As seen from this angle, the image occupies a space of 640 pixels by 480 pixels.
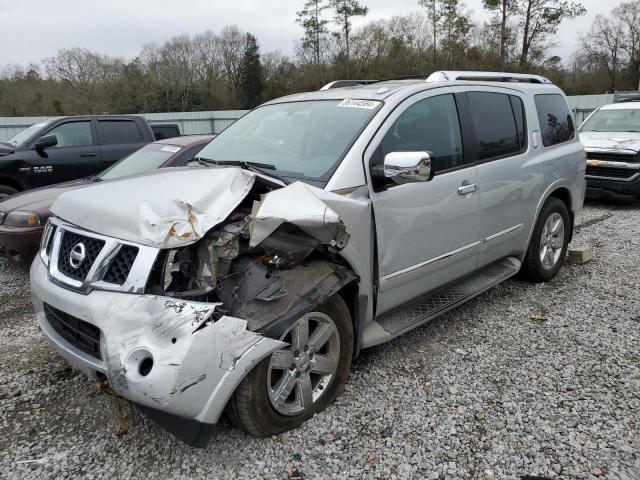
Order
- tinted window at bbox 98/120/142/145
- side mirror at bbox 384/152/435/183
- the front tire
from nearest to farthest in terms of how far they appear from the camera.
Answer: the front tire, side mirror at bbox 384/152/435/183, tinted window at bbox 98/120/142/145

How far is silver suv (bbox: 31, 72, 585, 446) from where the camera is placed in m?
2.18

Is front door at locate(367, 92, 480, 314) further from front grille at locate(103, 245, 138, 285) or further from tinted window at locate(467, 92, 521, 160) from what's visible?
front grille at locate(103, 245, 138, 285)

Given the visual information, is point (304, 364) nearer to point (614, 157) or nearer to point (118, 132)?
point (118, 132)

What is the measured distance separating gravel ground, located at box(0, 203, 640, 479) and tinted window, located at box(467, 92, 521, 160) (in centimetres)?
142

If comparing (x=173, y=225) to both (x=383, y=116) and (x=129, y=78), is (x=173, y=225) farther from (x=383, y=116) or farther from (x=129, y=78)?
(x=129, y=78)

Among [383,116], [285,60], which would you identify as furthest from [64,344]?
[285,60]

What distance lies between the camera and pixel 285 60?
144 ft

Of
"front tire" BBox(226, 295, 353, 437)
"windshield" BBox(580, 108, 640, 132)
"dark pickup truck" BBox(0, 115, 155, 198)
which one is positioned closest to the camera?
"front tire" BBox(226, 295, 353, 437)

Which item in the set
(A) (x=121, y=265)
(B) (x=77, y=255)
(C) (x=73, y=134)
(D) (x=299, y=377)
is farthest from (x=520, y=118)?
(C) (x=73, y=134)

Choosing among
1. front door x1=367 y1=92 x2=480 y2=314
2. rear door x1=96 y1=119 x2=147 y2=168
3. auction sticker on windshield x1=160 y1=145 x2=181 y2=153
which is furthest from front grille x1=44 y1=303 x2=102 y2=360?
rear door x1=96 y1=119 x2=147 y2=168

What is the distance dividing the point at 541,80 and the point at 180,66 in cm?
4676

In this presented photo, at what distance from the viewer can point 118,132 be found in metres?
8.56

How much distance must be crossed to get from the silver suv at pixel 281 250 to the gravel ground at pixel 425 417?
0.25 meters

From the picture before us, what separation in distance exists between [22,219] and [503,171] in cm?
450
